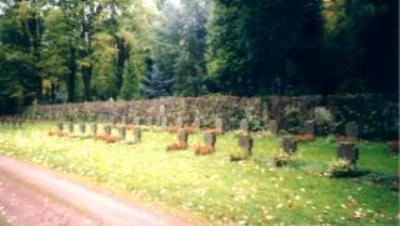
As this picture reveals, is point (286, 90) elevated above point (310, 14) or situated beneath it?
situated beneath

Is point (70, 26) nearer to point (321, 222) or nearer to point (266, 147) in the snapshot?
point (266, 147)

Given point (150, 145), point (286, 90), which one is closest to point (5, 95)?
point (286, 90)

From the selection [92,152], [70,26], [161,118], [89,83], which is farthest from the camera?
[89,83]

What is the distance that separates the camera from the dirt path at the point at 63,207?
35.7 feet

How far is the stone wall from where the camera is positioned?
78.8ft

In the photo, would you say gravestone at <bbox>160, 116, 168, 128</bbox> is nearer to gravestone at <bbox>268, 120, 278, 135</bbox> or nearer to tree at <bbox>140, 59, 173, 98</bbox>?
gravestone at <bbox>268, 120, 278, 135</bbox>

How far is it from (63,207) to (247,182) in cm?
496

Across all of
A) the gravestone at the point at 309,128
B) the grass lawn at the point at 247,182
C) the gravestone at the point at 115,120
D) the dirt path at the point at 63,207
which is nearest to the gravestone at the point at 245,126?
the gravestone at the point at 309,128

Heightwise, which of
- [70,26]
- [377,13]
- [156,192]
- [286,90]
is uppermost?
[70,26]

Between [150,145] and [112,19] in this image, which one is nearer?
[150,145]

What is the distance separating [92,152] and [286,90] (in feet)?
70.2

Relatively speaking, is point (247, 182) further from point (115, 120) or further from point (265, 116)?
point (115, 120)

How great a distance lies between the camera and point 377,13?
20328 mm

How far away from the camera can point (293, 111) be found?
26.8 meters
